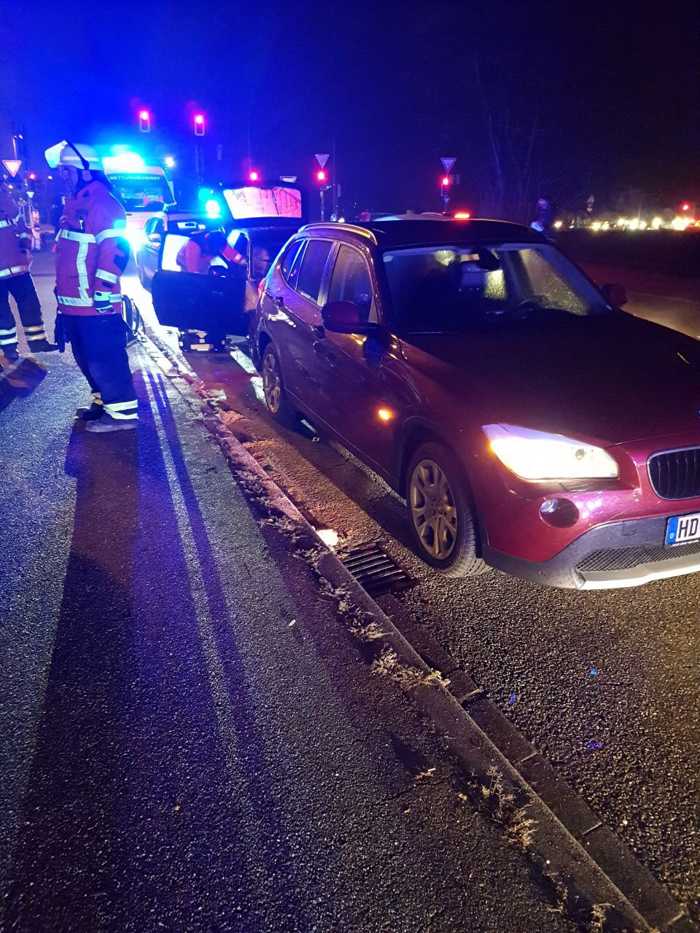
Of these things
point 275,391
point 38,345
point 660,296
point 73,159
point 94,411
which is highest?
point 73,159

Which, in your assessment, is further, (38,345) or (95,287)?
(38,345)

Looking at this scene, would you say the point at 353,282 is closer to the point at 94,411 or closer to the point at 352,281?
the point at 352,281

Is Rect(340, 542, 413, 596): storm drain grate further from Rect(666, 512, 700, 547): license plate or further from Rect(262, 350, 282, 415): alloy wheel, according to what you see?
Rect(262, 350, 282, 415): alloy wheel

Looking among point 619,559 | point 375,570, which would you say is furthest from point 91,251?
point 619,559

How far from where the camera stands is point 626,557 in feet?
9.51

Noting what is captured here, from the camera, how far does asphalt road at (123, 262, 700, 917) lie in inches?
87.5

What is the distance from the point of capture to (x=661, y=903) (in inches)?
75.6

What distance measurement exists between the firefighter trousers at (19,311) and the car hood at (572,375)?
635cm

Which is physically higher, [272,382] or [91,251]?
[91,251]

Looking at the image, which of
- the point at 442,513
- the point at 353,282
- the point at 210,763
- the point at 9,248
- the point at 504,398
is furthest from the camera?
the point at 9,248

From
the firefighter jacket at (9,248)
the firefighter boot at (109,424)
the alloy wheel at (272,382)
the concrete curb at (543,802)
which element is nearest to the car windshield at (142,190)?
the firefighter jacket at (9,248)

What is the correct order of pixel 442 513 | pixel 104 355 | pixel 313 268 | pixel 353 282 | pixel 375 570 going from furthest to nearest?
pixel 104 355
pixel 313 268
pixel 353 282
pixel 375 570
pixel 442 513

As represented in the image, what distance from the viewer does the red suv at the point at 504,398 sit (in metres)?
2.85

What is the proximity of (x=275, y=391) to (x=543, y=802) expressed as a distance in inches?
179
